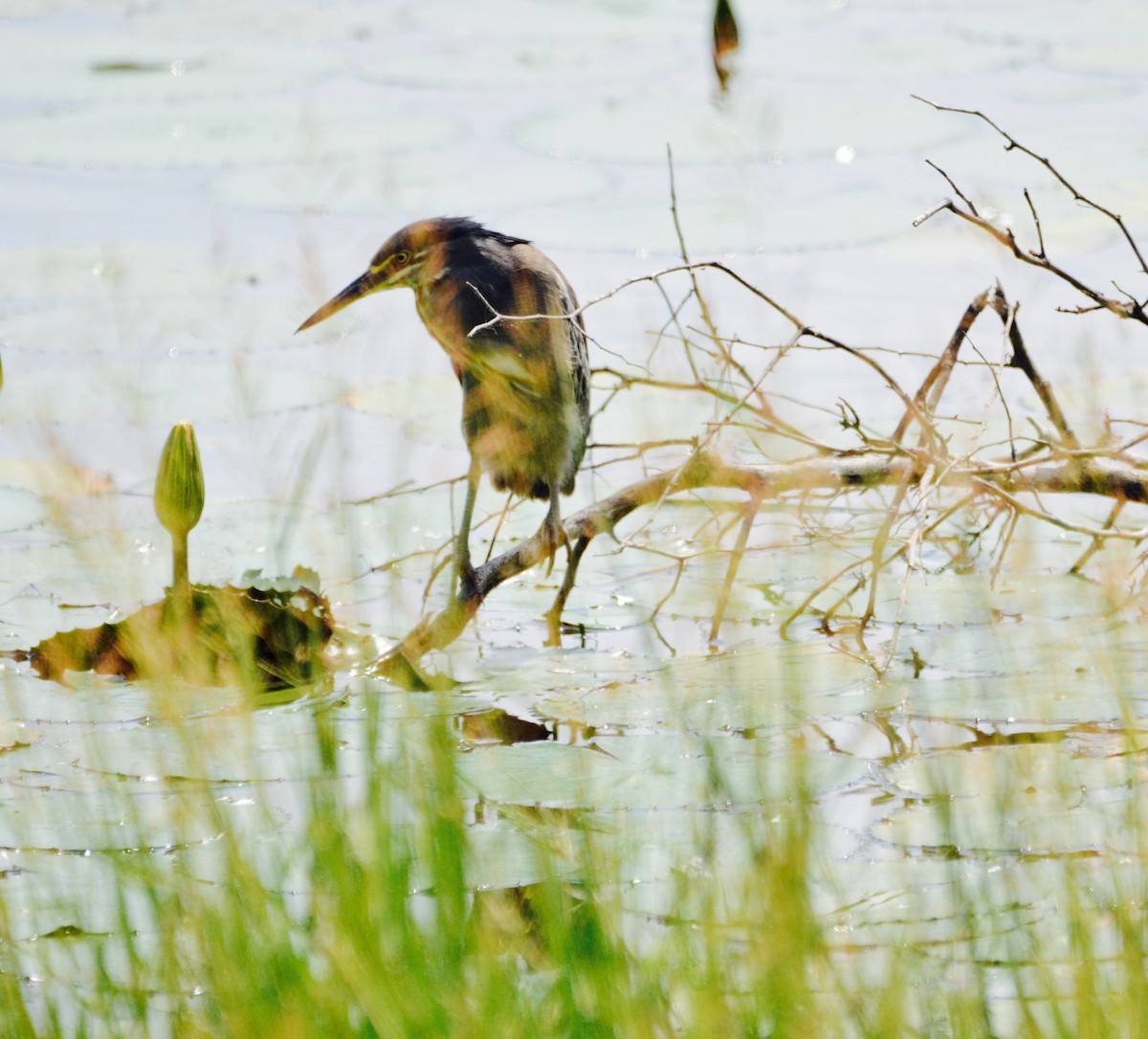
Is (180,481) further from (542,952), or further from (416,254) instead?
(542,952)

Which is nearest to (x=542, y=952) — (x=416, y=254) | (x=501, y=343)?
(x=501, y=343)

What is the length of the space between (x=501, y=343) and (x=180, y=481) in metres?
0.56

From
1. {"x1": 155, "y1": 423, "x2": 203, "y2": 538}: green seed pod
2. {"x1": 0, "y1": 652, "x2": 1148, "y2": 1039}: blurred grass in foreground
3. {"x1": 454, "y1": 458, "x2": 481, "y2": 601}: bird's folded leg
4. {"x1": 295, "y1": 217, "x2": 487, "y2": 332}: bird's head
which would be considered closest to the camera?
{"x1": 0, "y1": 652, "x2": 1148, "y2": 1039}: blurred grass in foreground

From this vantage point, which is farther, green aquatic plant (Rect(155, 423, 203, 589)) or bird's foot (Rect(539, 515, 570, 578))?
bird's foot (Rect(539, 515, 570, 578))

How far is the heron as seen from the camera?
2641 millimetres

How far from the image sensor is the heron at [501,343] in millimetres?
2641

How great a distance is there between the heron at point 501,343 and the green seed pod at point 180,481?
390mm

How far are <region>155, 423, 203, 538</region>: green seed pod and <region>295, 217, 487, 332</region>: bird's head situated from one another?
1.54 feet

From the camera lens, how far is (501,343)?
8.59 ft

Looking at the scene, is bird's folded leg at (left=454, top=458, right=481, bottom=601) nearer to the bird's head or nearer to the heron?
the heron

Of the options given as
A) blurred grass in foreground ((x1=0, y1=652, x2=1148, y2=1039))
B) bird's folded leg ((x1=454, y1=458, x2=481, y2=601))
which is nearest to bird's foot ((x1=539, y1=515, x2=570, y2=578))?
bird's folded leg ((x1=454, y1=458, x2=481, y2=601))

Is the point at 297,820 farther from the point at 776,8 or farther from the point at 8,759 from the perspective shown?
the point at 776,8

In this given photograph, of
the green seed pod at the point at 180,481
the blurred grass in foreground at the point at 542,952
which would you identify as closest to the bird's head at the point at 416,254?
the green seed pod at the point at 180,481

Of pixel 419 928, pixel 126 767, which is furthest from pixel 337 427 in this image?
pixel 126 767
